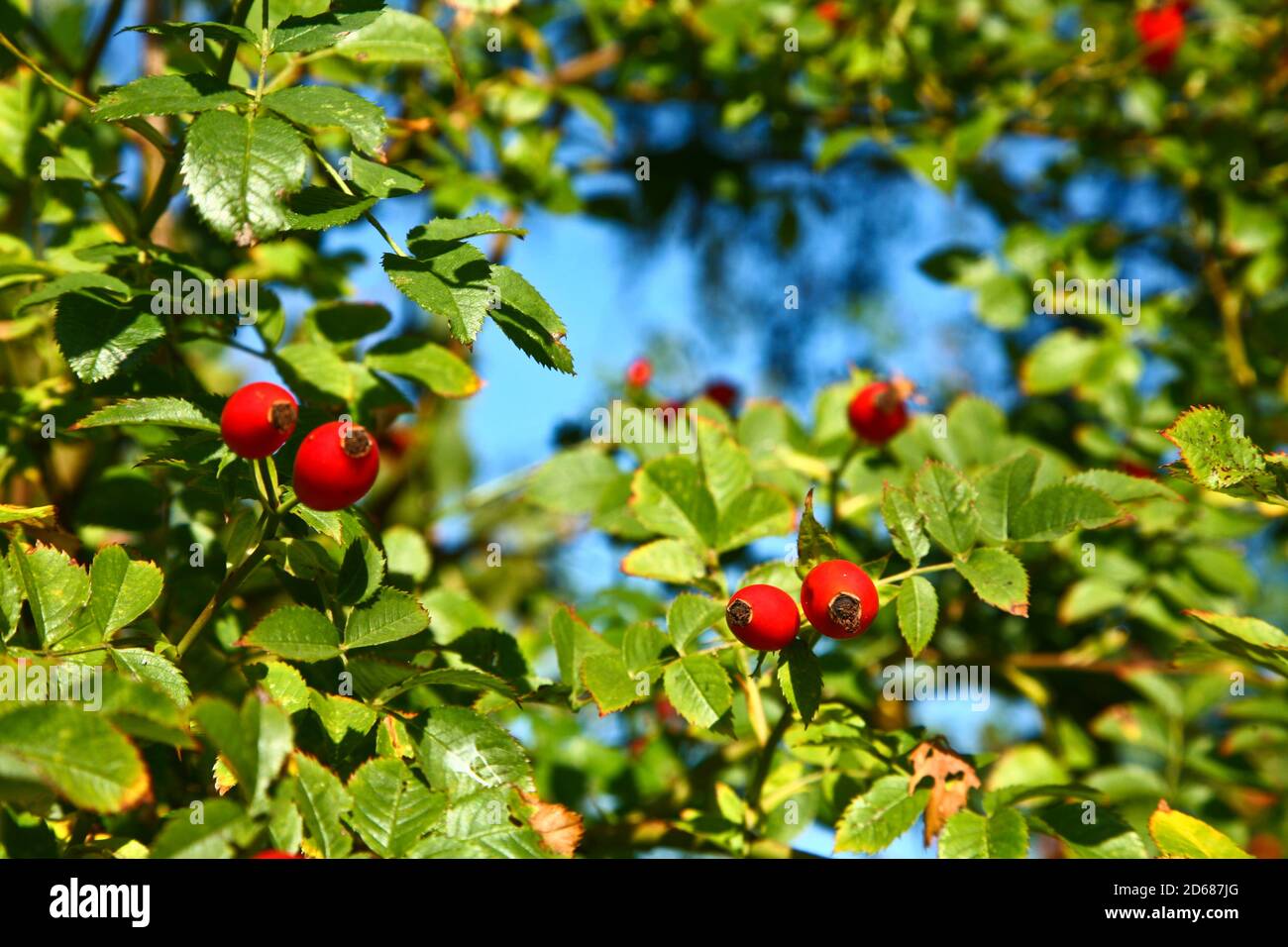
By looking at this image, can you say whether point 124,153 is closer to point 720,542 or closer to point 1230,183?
point 720,542

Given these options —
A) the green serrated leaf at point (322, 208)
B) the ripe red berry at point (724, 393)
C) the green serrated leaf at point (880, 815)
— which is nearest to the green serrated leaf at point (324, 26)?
the green serrated leaf at point (322, 208)

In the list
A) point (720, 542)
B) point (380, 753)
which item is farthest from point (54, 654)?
point (720, 542)

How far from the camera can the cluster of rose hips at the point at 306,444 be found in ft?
3.18

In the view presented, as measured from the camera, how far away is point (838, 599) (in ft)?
3.41

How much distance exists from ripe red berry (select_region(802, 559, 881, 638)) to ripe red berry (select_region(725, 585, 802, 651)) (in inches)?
1.0

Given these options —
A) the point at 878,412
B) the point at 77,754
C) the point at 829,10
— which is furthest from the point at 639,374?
the point at 77,754

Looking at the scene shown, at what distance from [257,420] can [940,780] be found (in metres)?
0.88

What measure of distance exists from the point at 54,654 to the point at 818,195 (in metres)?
2.80

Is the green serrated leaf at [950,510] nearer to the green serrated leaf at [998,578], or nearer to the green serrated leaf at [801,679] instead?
the green serrated leaf at [998,578]

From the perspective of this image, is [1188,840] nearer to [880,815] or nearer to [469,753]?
[880,815]

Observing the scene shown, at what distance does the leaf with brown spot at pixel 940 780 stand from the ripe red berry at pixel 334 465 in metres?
0.74

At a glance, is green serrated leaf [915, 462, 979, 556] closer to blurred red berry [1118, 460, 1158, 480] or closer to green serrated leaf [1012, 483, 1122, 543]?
green serrated leaf [1012, 483, 1122, 543]

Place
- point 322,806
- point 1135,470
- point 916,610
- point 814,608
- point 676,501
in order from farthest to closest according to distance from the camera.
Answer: point 1135,470
point 676,501
point 916,610
point 814,608
point 322,806
